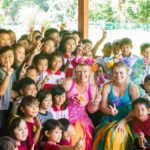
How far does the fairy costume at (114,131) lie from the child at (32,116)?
1.61 ft

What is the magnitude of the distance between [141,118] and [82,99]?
482mm

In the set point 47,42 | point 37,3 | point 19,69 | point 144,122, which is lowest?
point 144,122

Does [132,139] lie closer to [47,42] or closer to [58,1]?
[47,42]

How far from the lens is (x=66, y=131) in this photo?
2676 mm

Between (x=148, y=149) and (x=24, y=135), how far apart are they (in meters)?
0.92

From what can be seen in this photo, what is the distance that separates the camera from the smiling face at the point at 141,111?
2789 mm

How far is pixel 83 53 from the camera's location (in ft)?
13.3

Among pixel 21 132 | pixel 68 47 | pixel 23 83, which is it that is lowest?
pixel 21 132

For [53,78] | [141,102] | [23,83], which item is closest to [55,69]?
[53,78]

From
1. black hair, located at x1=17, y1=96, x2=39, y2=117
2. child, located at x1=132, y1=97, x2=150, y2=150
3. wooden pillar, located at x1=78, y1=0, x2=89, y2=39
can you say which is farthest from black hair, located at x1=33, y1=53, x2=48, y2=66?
wooden pillar, located at x1=78, y1=0, x2=89, y2=39

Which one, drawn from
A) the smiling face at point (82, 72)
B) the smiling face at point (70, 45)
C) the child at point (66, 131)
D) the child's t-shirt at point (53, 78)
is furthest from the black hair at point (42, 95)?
the smiling face at point (70, 45)

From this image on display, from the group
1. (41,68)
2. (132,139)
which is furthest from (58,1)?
(132,139)

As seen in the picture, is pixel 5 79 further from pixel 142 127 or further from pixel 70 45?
pixel 70 45

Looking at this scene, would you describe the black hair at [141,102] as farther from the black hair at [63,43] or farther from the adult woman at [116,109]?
the black hair at [63,43]
